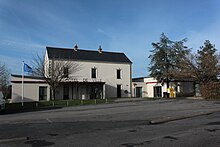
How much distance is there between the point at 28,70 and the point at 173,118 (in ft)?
82.5

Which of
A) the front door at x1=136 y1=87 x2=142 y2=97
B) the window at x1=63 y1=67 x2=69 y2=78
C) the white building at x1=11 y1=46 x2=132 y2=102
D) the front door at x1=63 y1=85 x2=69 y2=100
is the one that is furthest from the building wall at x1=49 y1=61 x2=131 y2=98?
the front door at x1=136 y1=87 x2=142 y2=97

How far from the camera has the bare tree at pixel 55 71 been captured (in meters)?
38.7

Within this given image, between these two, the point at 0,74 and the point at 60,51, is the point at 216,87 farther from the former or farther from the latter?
the point at 0,74

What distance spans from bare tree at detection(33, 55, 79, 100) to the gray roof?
61.8 inches

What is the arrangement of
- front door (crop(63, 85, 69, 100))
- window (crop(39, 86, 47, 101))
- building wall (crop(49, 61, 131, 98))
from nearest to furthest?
window (crop(39, 86, 47, 101)) → front door (crop(63, 85, 69, 100)) → building wall (crop(49, 61, 131, 98))

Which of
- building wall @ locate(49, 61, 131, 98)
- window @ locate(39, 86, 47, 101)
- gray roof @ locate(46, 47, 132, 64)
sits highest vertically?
gray roof @ locate(46, 47, 132, 64)

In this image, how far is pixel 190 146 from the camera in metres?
7.61

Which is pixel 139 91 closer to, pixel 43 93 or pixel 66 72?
pixel 66 72

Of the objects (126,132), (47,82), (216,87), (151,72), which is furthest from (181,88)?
(126,132)

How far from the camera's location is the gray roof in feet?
147

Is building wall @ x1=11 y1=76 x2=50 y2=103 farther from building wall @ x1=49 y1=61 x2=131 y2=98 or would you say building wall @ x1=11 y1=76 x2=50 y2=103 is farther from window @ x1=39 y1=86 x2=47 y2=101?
building wall @ x1=49 y1=61 x2=131 y2=98

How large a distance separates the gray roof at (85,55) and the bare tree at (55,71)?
1569 millimetres

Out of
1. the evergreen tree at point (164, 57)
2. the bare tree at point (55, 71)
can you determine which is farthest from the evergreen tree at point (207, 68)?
the bare tree at point (55, 71)

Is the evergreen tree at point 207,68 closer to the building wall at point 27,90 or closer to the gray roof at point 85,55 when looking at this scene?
the gray roof at point 85,55
